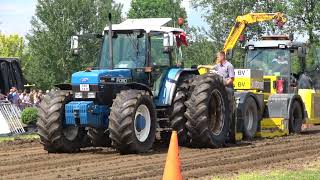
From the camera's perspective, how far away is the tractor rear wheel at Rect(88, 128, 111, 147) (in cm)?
1356

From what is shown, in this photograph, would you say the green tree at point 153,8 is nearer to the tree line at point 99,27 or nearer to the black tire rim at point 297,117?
the tree line at point 99,27

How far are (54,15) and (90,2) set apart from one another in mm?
4136

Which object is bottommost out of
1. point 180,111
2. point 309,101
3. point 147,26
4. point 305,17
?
point 309,101

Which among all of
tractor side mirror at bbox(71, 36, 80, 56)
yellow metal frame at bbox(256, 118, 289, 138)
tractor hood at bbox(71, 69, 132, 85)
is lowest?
yellow metal frame at bbox(256, 118, 289, 138)

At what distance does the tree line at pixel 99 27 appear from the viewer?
38.3 m

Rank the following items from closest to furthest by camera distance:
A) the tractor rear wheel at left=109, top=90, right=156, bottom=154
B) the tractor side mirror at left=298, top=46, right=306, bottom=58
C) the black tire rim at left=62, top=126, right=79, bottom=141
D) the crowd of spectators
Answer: the tractor rear wheel at left=109, top=90, right=156, bottom=154 < the black tire rim at left=62, top=126, right=79, bottom=141 < the tractor side mirror at left=298, top=46, right=306, bottom=58 < the crowd of spectators

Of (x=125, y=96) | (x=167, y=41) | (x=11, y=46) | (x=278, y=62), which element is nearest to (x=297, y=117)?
(x=278, y=62)

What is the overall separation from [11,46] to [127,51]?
71.3 m

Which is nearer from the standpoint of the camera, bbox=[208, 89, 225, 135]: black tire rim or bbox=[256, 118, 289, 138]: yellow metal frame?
bbox=[208, 89, 225, 135]: black tire rim

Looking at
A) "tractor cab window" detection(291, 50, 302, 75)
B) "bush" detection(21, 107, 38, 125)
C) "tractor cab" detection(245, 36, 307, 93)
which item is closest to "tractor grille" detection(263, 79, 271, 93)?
"tractor cab" detection(245, 36, 307, 93)

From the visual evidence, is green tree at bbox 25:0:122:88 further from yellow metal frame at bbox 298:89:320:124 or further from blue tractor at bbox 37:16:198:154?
blue tractor at bbox 37:16:198:154

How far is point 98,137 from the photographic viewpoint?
13.7 m

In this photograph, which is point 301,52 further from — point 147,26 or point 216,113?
point 147,26

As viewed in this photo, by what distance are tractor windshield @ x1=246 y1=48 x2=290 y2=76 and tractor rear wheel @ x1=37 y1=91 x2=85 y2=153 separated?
7.85 metres
